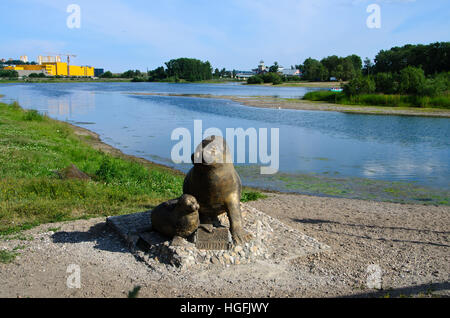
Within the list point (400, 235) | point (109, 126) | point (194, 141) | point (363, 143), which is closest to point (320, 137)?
point (363, 143)

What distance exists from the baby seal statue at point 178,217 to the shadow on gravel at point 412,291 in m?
2.73

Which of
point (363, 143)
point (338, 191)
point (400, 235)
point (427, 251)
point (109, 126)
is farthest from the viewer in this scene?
point (109, 126)

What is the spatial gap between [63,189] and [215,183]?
5.51m

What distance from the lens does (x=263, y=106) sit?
5303 cm

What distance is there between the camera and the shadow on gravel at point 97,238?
751cm

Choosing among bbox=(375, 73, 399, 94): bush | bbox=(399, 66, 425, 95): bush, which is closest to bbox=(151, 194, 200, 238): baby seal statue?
bbox=(399, 66, 425, 95): bush

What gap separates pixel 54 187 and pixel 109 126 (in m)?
24.5

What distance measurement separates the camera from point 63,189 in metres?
10.6

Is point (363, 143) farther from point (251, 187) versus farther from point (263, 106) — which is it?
point (263, 106)

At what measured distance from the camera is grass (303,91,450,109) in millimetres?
47875

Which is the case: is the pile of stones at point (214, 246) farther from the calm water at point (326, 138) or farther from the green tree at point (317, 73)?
the green tree at point (317, 73)
